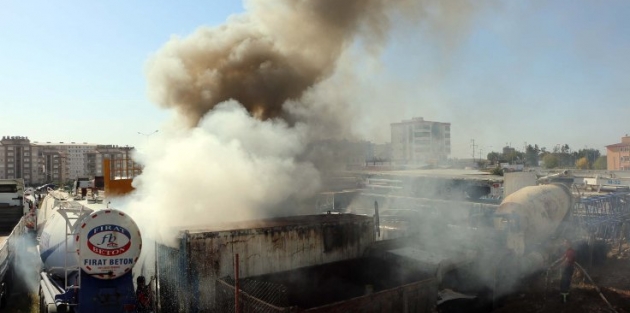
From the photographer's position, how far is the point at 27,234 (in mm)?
17609

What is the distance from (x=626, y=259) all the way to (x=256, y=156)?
1082 centimetres

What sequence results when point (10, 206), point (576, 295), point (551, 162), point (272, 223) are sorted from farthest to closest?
point (551, 162)
point (10, 206)
point (272, 223)
point (576, 295)

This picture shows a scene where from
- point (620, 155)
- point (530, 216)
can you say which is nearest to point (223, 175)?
point (530, 216)

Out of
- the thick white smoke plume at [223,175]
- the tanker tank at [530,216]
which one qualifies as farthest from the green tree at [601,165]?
the thick white smoke plume at [223,175]

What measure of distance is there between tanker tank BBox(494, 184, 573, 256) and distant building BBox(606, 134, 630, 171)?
52570 millimetres

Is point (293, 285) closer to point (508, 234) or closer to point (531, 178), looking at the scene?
point (508, 234)

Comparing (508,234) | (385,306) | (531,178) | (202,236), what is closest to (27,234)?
(202,236)

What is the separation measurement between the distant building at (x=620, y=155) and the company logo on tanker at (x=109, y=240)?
62.5 meters

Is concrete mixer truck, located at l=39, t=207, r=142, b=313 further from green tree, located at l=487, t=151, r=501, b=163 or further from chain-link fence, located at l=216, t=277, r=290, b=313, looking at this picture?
green tree, located at l=487, t=151, r=501, b=163

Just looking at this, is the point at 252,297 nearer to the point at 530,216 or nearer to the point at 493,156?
the point at 530,216

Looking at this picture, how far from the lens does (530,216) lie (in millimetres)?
11016

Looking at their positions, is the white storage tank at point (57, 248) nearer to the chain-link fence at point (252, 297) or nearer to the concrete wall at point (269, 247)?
the concrete wall at point (269, 247)

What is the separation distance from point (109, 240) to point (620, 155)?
65.7 m

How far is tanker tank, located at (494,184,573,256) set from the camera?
416 inches
